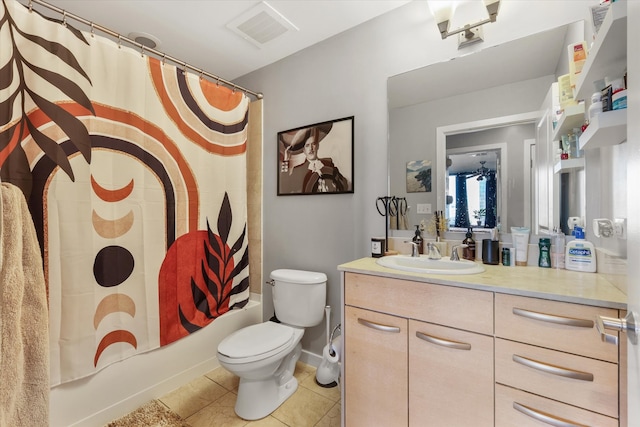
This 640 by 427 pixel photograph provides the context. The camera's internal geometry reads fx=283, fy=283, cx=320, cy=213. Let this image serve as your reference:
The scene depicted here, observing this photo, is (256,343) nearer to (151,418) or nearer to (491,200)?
(151,418)

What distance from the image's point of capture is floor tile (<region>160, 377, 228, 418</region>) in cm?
165

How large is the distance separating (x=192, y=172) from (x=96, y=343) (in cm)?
107

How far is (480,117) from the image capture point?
1505 millimetres

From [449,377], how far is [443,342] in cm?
14

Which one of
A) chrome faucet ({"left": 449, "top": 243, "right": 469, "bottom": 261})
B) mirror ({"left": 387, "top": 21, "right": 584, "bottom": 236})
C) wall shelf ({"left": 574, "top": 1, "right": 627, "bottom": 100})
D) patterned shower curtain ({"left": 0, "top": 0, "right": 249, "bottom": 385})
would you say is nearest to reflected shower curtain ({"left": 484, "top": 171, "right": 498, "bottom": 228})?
mirror ({"left": 387, "top": 21, "right": 584, "bottom": 236})

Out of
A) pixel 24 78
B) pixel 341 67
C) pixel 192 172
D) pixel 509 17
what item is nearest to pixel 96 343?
pixel 192 172

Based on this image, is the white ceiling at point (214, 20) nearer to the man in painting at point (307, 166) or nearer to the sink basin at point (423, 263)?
the man in painting at point (307, 166)

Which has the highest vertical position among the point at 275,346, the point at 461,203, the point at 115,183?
the point at 115,183

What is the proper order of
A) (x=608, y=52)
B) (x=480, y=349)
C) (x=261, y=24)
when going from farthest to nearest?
(x=261, y=24) < (x=480, y=349) < (x=608, y=52)

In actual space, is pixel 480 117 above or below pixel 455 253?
above

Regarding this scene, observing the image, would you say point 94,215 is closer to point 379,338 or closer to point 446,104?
point 379,338

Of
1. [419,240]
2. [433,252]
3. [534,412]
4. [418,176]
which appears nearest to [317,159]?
[418,176]

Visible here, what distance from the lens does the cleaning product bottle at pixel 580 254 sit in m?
1.19

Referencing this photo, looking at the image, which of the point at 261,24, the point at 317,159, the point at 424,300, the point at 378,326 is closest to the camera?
the point at 424,300
